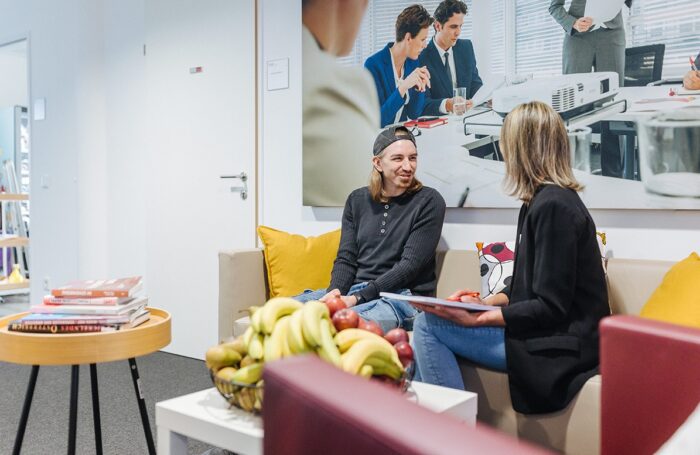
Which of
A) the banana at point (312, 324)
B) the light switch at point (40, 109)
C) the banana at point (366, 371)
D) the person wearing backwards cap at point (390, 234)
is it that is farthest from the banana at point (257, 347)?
the light switch at point (40, 109)

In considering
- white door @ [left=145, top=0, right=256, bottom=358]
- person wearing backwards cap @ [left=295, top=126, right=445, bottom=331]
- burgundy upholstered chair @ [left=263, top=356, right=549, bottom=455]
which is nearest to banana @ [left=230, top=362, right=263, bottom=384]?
burgundy upholstered chair @ [left=263, top=356, right=549, bottom=455]

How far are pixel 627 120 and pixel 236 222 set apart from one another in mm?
2256

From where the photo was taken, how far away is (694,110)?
7.82ft

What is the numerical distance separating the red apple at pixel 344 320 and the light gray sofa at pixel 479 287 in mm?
845

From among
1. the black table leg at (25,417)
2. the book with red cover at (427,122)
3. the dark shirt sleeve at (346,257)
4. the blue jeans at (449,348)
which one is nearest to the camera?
the black table leg at (25,417)

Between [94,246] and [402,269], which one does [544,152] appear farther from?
[94,246]

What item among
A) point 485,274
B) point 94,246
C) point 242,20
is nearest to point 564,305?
point 485,274

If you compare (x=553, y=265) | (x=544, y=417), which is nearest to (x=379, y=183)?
(x=553, y=265)

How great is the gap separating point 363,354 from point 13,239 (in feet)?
18.1

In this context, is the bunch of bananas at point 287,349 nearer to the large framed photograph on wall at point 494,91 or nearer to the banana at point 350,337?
the banana at point 350,337

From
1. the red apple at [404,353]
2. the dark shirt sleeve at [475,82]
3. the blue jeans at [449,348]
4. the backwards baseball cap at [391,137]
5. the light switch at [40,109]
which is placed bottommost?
the blue jeans at [449,348]

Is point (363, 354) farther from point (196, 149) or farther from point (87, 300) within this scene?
point (196, 149)

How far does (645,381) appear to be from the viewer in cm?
149

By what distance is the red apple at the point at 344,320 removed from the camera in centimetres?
140
